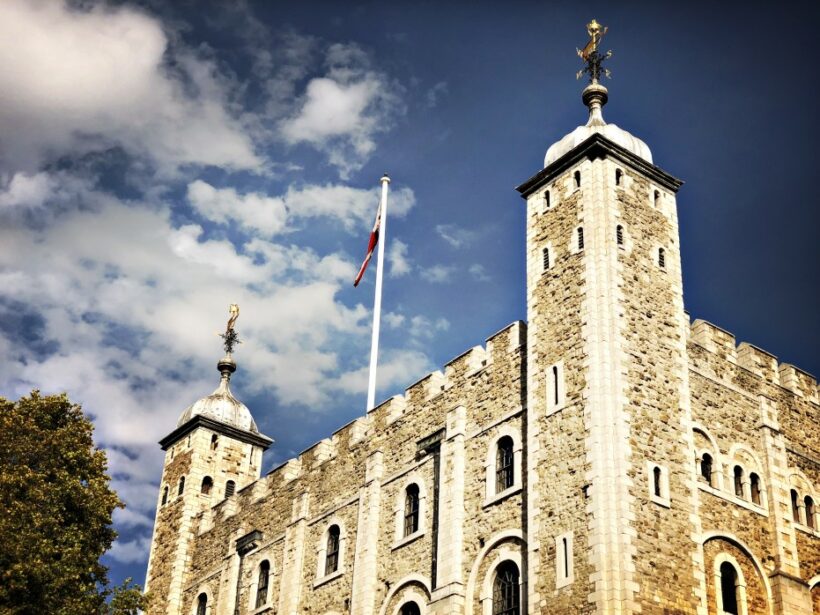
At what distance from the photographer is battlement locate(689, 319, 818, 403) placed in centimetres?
3195

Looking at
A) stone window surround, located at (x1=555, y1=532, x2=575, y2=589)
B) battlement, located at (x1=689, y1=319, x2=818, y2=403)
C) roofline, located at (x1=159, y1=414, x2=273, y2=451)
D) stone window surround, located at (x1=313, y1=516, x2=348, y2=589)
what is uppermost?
roofline, located at (x1=159, y1=414, x2=273, y2=451)

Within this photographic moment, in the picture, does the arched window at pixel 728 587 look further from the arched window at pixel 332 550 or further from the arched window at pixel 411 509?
the arched window at pixel 332 550

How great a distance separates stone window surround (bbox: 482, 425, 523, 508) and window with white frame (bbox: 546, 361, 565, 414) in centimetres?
146

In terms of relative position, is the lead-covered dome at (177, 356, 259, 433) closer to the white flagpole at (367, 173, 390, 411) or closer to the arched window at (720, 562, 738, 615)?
the white flagpole at (367, 173, 390, 411)

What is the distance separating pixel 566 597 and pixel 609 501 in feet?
7.51

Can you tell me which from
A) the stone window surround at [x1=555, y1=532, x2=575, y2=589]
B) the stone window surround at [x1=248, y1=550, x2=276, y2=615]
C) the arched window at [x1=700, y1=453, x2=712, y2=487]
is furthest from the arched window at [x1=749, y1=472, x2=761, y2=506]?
the stone window surround at [x1=248, y1=550, x2=276, y2=615]

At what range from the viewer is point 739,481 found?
99.6 feet

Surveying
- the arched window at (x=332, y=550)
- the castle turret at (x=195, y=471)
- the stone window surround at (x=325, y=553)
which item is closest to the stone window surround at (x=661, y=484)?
the stone window surround at (x=325, y=553)

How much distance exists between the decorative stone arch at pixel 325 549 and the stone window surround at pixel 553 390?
9.27 m

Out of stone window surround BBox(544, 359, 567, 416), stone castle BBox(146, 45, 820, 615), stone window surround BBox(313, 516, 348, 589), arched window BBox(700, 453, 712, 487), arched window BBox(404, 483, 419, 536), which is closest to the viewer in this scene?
stone castle BBox(146, 45, 820, 615)

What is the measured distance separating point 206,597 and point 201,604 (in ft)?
1.47

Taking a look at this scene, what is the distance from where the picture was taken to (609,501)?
86.3 ft

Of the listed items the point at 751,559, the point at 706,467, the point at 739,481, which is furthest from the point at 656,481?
the point at 739,481

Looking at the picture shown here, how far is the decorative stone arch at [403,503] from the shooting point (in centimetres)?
3241
